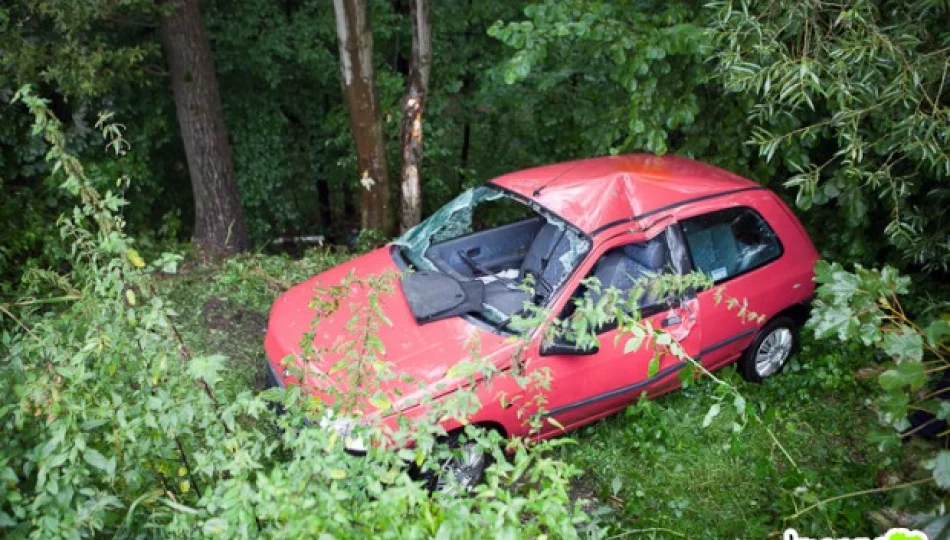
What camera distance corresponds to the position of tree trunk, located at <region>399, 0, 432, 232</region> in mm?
7691

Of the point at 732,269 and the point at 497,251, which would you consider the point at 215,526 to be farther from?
the point at 732,269

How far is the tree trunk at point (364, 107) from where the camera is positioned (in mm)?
7352

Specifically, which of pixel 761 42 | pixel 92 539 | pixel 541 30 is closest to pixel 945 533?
pixel 92 539

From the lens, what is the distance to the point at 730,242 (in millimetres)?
5316

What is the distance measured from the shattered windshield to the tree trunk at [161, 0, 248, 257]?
3360mm

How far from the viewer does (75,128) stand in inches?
312

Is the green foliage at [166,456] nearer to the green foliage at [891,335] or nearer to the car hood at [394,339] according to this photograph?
the car hood at [394,339]

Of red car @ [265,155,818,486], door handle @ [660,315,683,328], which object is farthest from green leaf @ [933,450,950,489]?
door handle @ [660,315,683,328]

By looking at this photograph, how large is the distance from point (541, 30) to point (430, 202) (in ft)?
15.6

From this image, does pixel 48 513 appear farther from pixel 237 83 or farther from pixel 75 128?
pixel 237 83

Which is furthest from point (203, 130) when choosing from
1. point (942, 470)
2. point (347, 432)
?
point (942, 470)

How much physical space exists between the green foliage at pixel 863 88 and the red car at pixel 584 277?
58cm

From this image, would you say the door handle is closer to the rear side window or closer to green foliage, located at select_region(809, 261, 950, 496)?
the rear side window

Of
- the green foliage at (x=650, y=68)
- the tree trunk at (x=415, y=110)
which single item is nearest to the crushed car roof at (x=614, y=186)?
the green foliage at (x=650, y=68)
